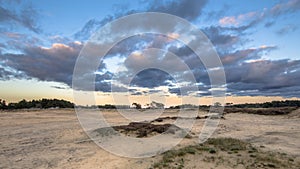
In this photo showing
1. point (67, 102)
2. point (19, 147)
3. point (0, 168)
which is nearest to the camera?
point (0, 168)

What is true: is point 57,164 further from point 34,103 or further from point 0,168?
point 34,103

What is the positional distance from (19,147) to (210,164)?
11751mm

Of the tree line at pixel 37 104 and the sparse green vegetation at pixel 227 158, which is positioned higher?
the tree line at pixel 37 104

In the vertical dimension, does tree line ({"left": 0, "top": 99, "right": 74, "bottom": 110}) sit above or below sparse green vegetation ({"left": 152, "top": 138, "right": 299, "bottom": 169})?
above

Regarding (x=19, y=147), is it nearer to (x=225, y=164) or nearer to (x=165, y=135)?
(x=165, y=135)

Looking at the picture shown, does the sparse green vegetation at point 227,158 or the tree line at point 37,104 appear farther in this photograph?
the tree line at point 37,104

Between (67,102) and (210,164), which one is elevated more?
(67,102)

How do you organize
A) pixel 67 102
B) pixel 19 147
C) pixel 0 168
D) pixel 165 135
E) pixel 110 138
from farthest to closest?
pixel 67 102, pixel 165 135, pixel 110 138, pixel 19 147, pixel 0 168

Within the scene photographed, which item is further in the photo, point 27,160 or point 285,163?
point 27,160

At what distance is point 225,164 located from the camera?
12.6m

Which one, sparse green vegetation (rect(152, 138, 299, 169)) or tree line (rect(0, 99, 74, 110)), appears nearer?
sparse green vegetation (rect(152, 138, 299, 169))

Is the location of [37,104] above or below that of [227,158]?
above

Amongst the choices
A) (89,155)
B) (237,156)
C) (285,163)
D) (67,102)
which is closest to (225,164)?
(237,156)

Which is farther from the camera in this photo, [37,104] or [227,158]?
[37,104]
